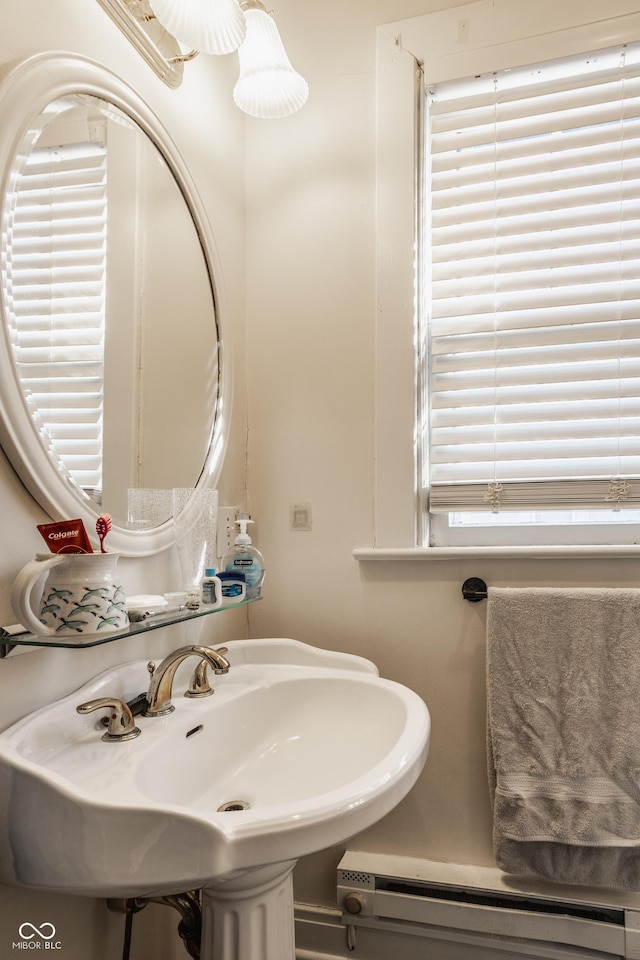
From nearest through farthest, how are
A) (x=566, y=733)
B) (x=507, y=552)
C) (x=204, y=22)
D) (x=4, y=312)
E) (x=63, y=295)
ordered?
1. (x=4, y=312)
2. (x=63, y=295)
3. (x=204, y=22)
4. (x=566, y=733)
5. (x=507, y=552)

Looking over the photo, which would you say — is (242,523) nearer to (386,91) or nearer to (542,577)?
(542,577)

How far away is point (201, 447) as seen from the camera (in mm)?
1405

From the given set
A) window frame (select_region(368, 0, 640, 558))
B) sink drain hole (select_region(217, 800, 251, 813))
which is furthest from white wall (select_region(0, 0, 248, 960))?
window frame (select_region(368, 0, 640, 558))

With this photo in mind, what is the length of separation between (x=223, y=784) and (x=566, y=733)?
27.0 inches

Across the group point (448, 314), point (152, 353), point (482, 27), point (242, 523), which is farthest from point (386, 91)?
point (242, 523)

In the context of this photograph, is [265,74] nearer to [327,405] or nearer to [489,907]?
[327,405]

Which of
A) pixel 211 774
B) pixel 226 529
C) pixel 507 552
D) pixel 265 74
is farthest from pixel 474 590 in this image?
pixel 265 74

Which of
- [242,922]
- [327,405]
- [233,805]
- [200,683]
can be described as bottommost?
[242,922]

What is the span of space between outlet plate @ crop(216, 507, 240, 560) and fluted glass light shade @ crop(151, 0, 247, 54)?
0.91m

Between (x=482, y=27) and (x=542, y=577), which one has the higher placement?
(x=482, y=27)

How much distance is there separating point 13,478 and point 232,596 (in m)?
0.52

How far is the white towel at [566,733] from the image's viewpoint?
125 cm

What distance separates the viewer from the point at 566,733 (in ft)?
4.22

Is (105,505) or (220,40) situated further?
(220,40)
